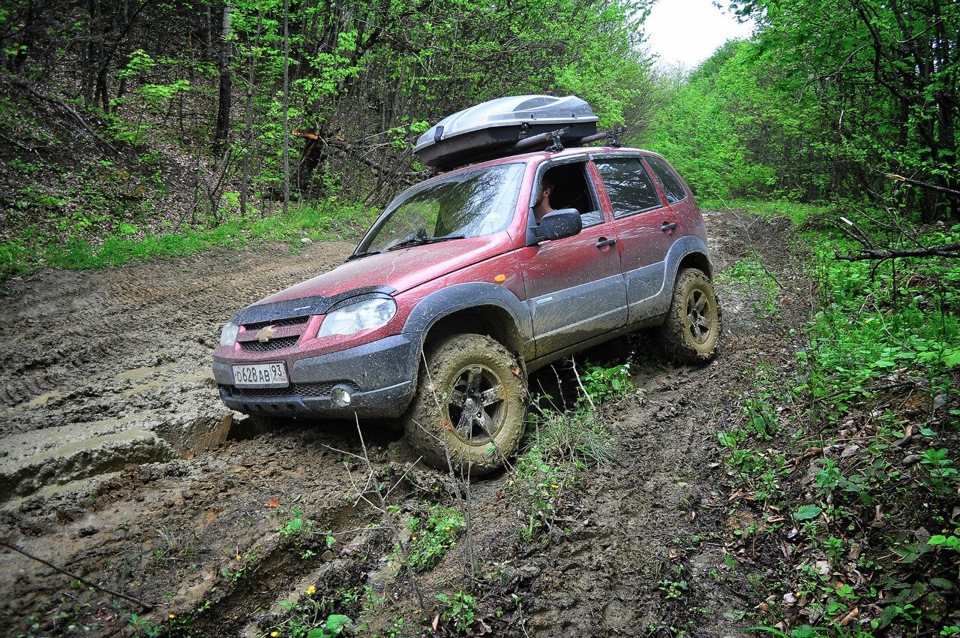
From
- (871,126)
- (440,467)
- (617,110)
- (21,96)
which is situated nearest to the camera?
(440,467)

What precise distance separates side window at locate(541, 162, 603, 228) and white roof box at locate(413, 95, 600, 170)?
0.28m

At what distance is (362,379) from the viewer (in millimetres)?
3191

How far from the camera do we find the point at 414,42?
13602 millimetres

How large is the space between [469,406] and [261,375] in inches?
48.1

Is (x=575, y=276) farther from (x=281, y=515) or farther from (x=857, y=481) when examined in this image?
(x=281, y=515)

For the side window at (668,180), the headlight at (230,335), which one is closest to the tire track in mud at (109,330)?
the headlight at (230,335)

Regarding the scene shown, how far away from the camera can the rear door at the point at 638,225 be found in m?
4.76

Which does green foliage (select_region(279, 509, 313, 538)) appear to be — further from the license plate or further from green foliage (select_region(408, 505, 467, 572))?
the license plate

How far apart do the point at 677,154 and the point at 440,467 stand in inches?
1220

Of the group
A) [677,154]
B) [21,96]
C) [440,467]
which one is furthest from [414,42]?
[677,154]

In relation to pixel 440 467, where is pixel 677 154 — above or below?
above

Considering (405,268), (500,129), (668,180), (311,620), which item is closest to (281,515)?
(311,620)

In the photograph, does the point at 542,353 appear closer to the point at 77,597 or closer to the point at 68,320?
the point at 77,597

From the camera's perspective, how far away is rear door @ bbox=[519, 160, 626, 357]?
13.2 feet
